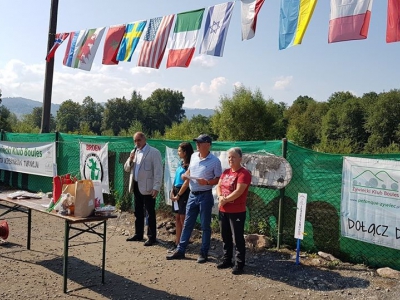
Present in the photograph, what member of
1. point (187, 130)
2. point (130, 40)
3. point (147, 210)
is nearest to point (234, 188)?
point (147, 210)

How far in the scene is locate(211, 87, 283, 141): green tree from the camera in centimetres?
4619

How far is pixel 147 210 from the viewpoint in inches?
270

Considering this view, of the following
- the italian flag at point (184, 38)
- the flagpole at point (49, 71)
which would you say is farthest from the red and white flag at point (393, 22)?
the flagpole at point (49, 71)

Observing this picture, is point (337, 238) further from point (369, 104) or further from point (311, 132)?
point (311, 132)

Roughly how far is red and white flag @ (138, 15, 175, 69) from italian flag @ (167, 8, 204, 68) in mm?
244

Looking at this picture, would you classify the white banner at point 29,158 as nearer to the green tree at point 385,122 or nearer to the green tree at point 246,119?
the green tree at point 246,119

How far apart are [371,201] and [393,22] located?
2.47 m

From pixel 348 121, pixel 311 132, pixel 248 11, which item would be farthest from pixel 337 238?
pixel 311 132

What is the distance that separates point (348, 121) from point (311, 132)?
943 cm

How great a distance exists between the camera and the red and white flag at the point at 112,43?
1014 centimetres

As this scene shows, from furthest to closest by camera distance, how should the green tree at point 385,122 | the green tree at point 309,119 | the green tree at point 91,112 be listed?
1. the green tree at point 91,112
2. the green tree at point 309,119
3. the green tree at point 385,122

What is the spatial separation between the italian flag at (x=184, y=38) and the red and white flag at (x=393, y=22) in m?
3.88

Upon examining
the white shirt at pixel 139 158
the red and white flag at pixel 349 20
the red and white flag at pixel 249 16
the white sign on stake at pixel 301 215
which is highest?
the red and white flag at pixel 249 16

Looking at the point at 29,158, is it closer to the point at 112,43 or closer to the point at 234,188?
the point at 112,43
